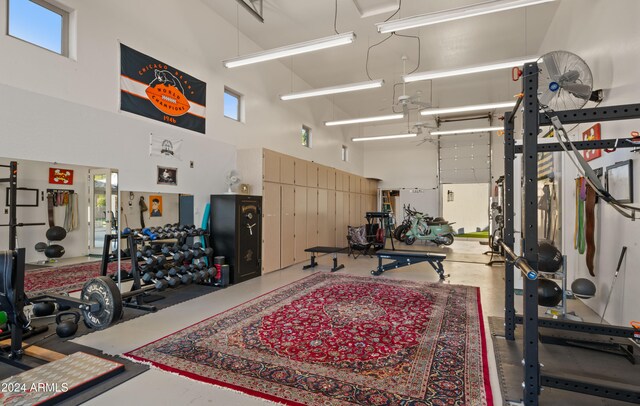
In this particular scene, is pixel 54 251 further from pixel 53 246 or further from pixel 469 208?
pixel 469 208

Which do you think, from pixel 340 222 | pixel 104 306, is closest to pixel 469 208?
pixel 340 222

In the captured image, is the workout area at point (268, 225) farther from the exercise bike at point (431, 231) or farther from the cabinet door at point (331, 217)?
the exercise bike at point (431, 231)

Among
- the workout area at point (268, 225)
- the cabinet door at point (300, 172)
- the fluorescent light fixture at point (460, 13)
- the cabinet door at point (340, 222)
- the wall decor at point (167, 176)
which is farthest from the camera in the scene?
the cabinet door at point (340, 222)

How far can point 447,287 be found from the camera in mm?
5188

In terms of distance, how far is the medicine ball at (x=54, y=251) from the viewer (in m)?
3.87

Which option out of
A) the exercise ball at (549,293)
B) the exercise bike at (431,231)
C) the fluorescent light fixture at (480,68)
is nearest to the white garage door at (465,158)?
the exercise bike at (431,231)

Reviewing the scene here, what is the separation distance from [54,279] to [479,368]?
15.6 ft

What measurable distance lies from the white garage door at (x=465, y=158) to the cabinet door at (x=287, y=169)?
25.7 ft

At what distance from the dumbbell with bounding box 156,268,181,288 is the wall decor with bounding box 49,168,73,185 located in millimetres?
1596

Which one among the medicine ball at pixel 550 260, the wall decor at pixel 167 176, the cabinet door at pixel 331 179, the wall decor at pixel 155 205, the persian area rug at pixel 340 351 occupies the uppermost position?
the cabinet door at pixel 331 179

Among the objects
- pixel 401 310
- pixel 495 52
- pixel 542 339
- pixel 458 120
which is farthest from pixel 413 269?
pixel 458 120

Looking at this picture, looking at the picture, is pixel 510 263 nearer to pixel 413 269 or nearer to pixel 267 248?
pixel 413 269

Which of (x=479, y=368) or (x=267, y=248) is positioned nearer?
(x=479, y=368)

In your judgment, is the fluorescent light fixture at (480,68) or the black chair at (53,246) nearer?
the black chair at (53,246)
